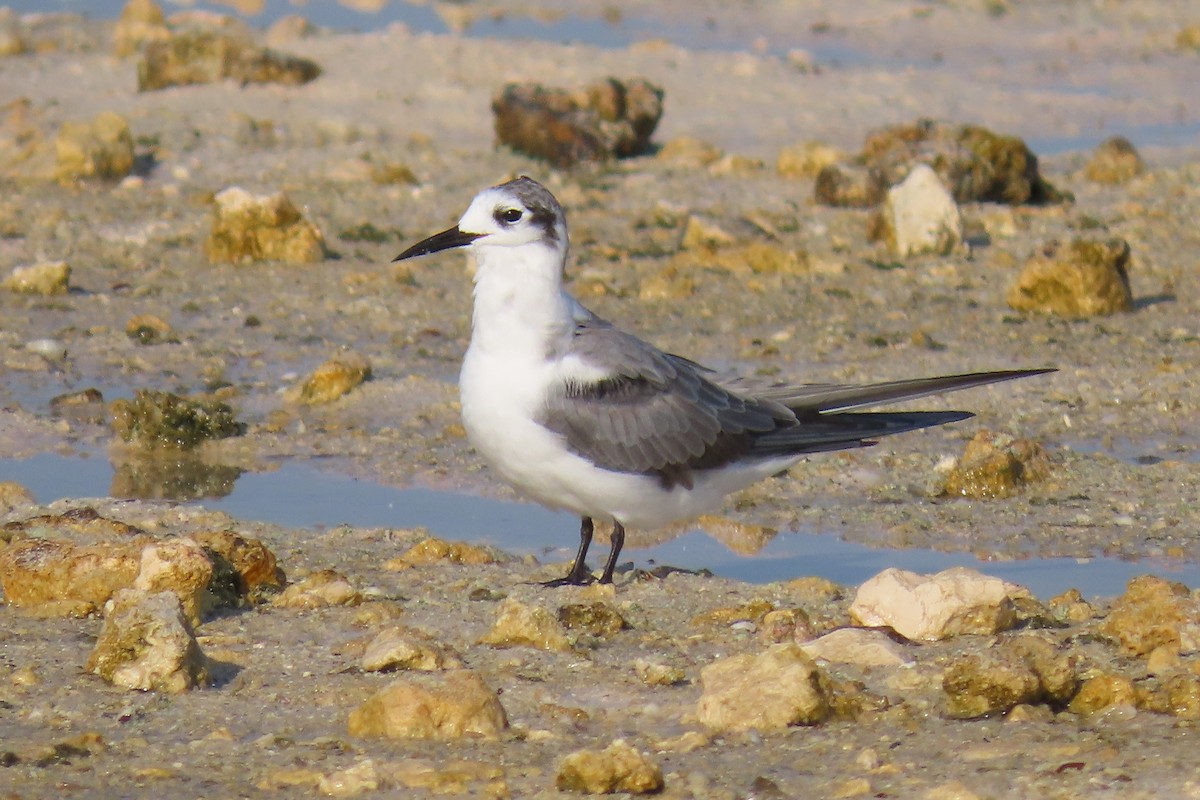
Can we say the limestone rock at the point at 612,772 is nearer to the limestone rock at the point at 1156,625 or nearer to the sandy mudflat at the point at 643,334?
the sandy mudflat at the point at 643,334

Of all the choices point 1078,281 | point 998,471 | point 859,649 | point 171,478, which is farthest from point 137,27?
point 859,649

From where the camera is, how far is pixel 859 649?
156 inches

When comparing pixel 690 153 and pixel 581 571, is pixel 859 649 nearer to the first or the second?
pixel 581 571

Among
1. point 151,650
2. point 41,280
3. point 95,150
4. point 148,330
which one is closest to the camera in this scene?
point 151,650

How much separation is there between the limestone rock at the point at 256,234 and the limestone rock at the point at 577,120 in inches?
91.8

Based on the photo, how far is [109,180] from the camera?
10.1 meters

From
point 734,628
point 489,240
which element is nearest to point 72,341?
point 489,240

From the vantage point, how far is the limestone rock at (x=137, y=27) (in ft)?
44.5

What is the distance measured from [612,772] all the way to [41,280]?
18.3 ft

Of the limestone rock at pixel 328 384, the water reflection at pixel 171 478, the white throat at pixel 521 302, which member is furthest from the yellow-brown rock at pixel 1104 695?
the limestone rock at pixel 328 384

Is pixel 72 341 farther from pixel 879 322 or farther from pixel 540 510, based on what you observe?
pixel 879 322

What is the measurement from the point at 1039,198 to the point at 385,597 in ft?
21.0

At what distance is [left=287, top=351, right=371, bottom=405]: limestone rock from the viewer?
22.3 feet

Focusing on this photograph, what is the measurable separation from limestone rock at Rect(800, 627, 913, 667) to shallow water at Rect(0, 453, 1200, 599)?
1.05 m
